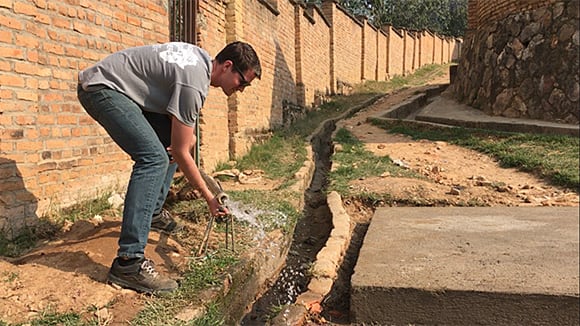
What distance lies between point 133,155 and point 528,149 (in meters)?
5.35

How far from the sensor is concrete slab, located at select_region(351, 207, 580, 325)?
2211mm

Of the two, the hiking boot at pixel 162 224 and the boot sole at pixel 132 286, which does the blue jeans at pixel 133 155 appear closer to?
the boot sole at pixel 132 286

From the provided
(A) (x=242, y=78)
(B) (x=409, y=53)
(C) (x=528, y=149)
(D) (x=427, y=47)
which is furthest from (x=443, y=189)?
(D) (x=427, y=47)

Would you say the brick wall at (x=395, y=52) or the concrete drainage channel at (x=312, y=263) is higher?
the brick wall at (x=395, y=52)

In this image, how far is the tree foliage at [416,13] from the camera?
104 feet

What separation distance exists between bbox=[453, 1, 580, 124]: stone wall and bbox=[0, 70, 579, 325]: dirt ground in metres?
2.83

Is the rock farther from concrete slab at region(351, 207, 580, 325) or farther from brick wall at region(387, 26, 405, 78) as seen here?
brick wall at region(387, 26, 405, 78)

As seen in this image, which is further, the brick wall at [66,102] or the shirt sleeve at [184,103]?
the brick wall at [66,102]

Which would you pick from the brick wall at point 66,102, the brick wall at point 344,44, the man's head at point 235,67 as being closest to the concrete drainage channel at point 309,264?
the man's head at point 235,67

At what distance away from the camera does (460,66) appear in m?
12.3

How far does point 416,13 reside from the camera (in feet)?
111

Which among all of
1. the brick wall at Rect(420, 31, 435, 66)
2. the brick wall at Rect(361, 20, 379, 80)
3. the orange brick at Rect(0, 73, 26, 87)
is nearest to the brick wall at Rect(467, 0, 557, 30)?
the brick wall at Rect(361, 20, 379, 80)

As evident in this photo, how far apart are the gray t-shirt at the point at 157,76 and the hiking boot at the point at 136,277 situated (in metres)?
0.76

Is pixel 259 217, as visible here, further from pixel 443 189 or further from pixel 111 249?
pixel 443 189
